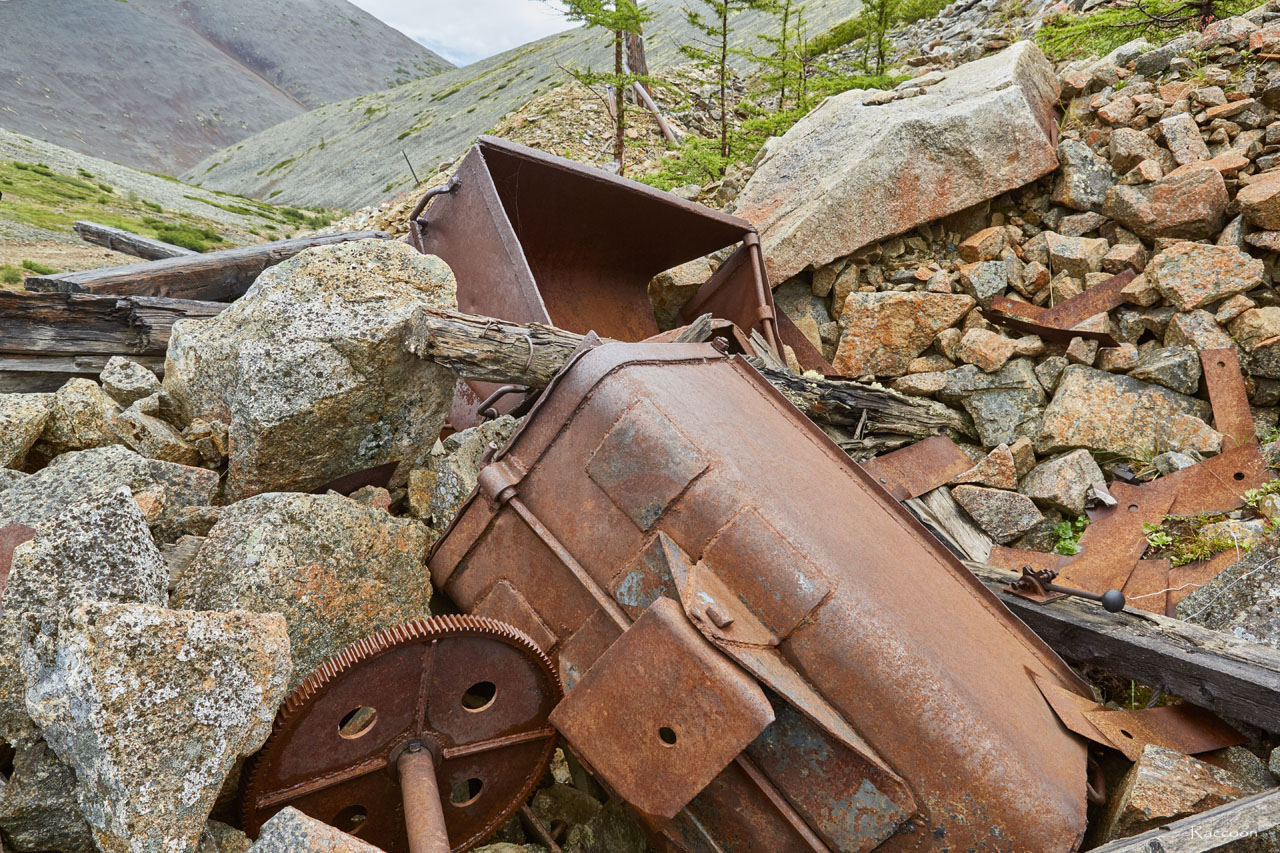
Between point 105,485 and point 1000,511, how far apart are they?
3508mm

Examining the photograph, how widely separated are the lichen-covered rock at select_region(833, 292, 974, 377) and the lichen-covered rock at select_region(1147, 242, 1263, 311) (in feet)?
3.00

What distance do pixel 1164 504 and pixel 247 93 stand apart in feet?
266

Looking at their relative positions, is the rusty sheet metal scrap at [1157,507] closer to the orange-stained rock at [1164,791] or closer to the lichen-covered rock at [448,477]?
the orange-stained rock at [1164,791]

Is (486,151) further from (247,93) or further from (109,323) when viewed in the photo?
(247,93)

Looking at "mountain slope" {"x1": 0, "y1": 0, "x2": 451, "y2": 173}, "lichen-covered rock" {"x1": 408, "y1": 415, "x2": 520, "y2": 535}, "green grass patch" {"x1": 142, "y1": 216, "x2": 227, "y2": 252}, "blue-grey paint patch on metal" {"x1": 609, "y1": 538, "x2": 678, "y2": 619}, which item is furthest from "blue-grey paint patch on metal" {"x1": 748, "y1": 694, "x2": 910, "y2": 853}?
"mountain slope" {"x1": 0, "y1": 0, "x2": 451, "y2": 173}

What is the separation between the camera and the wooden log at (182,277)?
4.20 meters

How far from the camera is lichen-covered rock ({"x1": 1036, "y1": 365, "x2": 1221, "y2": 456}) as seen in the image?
342cm

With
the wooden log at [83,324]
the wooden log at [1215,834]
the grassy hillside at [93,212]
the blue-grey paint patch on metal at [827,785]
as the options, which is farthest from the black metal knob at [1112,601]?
the grassy hillside at [93,212]

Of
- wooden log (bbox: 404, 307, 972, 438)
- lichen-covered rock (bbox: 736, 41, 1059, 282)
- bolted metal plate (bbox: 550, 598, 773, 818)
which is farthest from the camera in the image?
lichen-covered rock (bbox: 736, 41, 1059, 282)

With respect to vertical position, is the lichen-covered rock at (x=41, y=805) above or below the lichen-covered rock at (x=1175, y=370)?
below

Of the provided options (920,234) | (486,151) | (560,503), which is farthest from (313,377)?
(920,234)

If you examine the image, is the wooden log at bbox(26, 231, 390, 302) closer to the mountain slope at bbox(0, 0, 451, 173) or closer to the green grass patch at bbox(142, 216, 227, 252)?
the green grass patch at bbox(142, 216, 227, 252)

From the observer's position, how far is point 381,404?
2.62 m

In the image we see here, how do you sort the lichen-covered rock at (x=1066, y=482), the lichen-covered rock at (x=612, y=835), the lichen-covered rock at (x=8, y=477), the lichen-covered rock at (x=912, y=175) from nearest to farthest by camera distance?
1. the lichen-covered rock at (x=612, y=835)
2. the lichen-covered rock at (x=8, y=477)
3. the lichen-covered rock at (x=1066, y=482)
4. the lichen-covered rock at (x=912, y=175)
